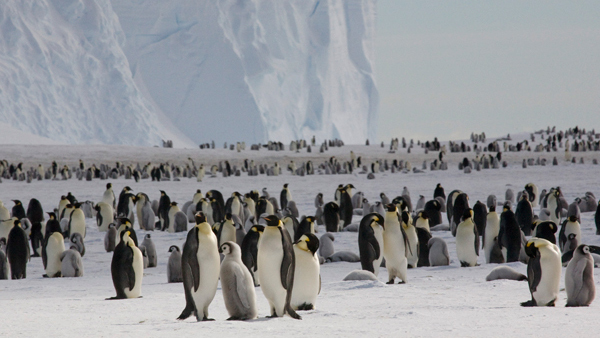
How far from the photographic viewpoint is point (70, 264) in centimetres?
776

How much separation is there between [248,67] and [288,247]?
49918 mm

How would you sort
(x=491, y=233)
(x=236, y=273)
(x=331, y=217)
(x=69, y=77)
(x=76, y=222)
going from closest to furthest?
(x=236, y=273) → (x=491, y=233) → (x=76, y=222) → (x=331, y=217) → (x=69, y=77)

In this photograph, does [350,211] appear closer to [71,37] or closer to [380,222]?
[380,222]

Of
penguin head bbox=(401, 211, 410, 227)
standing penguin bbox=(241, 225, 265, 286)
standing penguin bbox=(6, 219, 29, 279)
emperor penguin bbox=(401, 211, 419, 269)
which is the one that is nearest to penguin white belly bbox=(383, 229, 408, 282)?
emperor penguin bbox=(401, 211, 419, 269)

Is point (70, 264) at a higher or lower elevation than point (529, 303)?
higher

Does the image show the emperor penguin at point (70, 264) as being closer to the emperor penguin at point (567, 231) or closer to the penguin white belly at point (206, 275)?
the penguin white belly at point (206, 275)

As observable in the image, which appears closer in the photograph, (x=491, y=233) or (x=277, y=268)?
(x=277, y=268)

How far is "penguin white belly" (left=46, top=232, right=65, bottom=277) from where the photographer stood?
7781 mm

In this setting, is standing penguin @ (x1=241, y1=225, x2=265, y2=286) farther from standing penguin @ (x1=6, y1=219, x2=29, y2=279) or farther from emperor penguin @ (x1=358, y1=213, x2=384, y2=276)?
standing penguin @ (x1=6, y1=219, x2=29, y2=279)

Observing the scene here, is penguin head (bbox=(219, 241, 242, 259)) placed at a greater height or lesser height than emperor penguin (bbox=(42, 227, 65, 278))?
greater

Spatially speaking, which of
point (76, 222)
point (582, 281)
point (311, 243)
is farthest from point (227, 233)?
point (582, 281)

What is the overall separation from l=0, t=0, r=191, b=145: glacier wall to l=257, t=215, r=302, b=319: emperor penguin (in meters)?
40.7

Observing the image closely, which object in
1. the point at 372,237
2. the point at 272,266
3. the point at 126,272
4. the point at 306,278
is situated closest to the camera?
the point at 272,266

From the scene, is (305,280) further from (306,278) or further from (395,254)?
(395,254)
